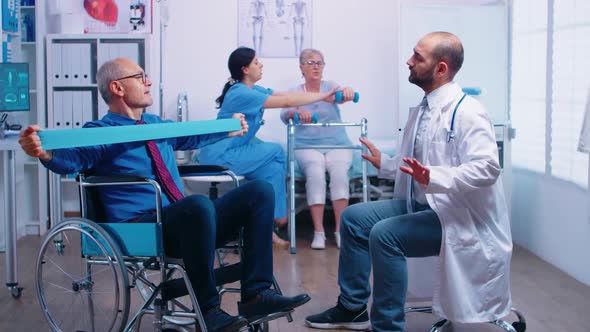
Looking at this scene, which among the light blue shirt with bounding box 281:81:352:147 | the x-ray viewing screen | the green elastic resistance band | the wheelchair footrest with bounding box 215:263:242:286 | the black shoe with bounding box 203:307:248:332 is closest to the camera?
the green elastic resistance band

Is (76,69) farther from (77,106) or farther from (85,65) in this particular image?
(77,106)

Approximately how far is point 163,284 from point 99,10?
3.26 meters

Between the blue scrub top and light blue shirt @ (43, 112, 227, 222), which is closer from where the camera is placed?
light blue shirt @ (43, 112, 227, 222)

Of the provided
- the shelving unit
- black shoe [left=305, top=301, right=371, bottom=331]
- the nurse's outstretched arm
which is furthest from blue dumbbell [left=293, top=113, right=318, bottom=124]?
black shoe [left=305, top=301, right=371, bottom=331]

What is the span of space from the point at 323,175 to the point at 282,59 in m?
1.23

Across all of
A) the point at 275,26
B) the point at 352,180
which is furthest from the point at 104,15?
the point at 352,180

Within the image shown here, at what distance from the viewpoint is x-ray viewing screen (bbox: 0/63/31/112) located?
4258 mm

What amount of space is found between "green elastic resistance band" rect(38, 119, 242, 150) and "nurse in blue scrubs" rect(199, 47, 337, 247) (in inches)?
66.7

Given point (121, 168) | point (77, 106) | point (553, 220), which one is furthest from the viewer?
point (77, 106)

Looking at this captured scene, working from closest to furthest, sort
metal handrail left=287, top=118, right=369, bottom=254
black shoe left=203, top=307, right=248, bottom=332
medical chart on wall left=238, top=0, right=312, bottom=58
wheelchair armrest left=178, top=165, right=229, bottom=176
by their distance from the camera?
1. black shoe left=203, top=307, right=248, bottom=332
2. wheelchair armrest left=178, top=165, right=229, bottom=176
3. metal handrail left=287, top=118, right=369, bottom=254
4. medical chart on wall left=238, top=0, right=312, bottom=58

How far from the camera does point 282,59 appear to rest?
5.97 metres

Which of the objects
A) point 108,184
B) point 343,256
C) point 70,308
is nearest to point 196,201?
point 108,184

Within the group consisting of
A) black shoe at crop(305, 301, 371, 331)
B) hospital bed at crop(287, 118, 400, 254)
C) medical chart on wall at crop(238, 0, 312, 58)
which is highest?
medical chart on wall at crop(238, 0, 312, 58)

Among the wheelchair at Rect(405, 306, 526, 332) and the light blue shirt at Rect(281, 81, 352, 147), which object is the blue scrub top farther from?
the wheelchair at Rect(405, 306, 526, 332)
